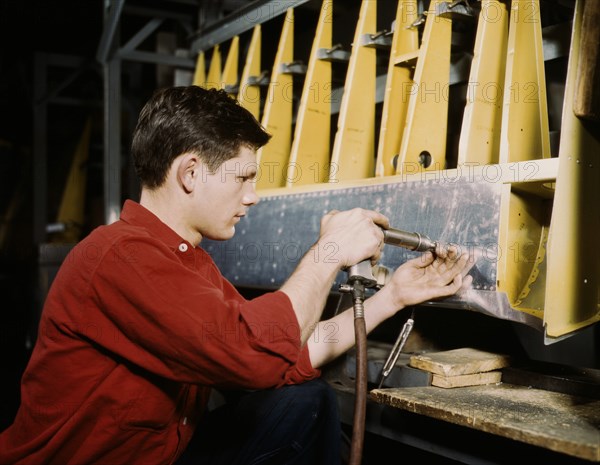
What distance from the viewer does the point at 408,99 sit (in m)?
2.91

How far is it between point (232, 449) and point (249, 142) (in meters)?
0.94

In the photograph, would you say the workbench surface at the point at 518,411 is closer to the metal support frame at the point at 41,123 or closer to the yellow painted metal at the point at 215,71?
the yellow painted metal at the point at 215,71

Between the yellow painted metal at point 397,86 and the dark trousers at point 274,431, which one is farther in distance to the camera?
the yellow painted metal at point 397,86

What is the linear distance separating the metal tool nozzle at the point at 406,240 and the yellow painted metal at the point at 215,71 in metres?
Answer: 3.09

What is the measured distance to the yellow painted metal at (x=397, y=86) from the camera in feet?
9.30

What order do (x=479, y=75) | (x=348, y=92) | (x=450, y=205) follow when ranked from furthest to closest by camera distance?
(x=348, y=92) < (x=479, y=75) < (x=450, y=205)

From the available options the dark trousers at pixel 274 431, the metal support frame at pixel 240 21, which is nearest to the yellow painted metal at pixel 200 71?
the metal support frame at pixel 240 21

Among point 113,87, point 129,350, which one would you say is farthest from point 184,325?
point 113,87

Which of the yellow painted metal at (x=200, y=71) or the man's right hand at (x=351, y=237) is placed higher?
→ the yellow painted metal at (x=200, y=71)

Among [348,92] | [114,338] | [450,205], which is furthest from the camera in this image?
[348,92]

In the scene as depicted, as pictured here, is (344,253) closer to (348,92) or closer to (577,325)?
(577,325)

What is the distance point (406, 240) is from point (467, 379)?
531 millimetres

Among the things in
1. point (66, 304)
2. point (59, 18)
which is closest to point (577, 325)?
point (66, 304)

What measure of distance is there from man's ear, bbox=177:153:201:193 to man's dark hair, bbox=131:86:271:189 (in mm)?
21
